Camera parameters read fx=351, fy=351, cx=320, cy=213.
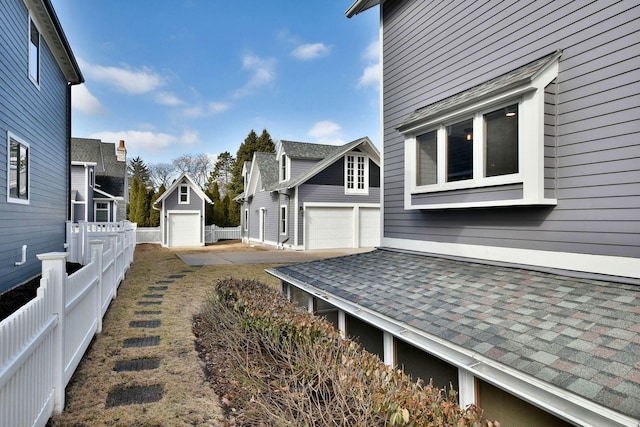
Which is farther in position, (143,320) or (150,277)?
(150,277)

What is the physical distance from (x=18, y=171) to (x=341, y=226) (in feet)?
46.1

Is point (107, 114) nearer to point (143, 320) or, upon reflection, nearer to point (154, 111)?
point (154, 111)

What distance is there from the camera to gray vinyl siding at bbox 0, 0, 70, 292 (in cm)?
691

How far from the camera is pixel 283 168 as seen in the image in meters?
20.8

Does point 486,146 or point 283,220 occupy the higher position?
point 486,146

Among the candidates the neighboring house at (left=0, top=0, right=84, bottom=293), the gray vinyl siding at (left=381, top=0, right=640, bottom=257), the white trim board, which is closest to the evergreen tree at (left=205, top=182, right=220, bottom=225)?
the neighboring house at (left=0, top=0, right=84, bottom=293)

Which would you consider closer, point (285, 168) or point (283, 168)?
point (285, 168)

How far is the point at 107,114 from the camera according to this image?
3509 cm

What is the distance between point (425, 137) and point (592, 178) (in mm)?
2644

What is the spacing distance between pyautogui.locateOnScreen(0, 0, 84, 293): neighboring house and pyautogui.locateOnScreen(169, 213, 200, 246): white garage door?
35.5 feet

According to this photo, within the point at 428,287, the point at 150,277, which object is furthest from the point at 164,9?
the point at 428,287

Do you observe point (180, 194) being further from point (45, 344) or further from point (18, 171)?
point (45, 344)

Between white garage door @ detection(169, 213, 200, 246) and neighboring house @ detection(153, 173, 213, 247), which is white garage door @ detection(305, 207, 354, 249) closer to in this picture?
neighboring house @ detection(153, 173, 213, 247)

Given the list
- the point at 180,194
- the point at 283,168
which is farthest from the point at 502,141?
the point at 180,194
